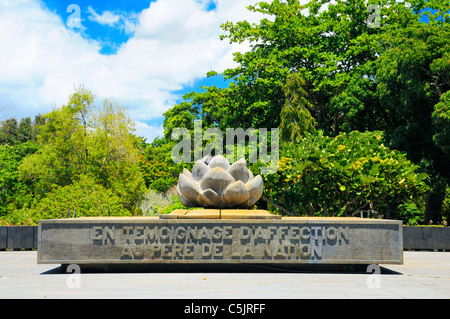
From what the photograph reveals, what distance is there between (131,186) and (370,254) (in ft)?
63.6

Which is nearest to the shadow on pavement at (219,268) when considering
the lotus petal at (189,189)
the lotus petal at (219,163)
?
the lotus petal at (189,189)

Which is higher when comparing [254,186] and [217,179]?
[217,179]

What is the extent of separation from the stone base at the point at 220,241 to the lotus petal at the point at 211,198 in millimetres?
1319

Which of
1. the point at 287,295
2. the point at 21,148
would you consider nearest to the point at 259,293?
the point at 287,295

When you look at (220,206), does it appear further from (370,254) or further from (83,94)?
(83,94)

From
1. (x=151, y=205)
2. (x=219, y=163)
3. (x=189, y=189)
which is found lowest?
(x=151, y=205)

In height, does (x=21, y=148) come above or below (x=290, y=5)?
below

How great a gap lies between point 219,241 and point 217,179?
6.16ft

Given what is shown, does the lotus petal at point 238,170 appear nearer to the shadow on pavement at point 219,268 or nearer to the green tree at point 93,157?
the shadow on pavement at point 219,268

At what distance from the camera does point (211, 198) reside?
36.4 ft

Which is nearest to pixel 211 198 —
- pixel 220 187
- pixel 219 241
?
pixel 220 187

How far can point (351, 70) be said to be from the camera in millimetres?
25328

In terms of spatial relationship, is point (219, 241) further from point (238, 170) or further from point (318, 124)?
point (318, 124)

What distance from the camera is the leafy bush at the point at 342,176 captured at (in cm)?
1580
